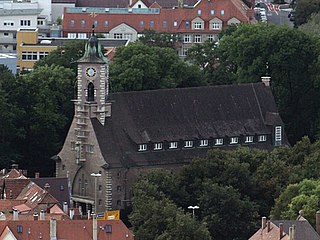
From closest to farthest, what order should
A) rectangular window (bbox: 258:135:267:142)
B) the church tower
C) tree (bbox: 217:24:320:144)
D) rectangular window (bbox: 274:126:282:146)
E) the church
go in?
1. the church
2. the church tower
3. rectangular window (bbox: 258:135:267:142)
4. rectangular window (bbox: 274:126:282:146)
5. tree (bbox: 217:24:320:144)

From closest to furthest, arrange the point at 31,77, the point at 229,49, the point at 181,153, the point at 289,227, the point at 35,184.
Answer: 1. the point at 289,227
2. the point at 35,184
3. the point at 181,153
4. the point at 31,77
5. the point at 229,49

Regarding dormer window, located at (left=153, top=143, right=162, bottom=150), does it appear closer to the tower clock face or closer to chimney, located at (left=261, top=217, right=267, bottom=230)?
the tower clock face

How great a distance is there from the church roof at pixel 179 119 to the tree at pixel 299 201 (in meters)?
12.9

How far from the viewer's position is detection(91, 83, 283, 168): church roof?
161 m

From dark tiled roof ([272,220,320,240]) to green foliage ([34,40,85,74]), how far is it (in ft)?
157

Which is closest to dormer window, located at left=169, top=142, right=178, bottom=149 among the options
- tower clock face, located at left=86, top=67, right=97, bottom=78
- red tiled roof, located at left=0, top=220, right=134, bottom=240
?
tower clock face, located at left=86, top=67, right=97, bottom=78

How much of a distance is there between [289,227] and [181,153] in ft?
89.7

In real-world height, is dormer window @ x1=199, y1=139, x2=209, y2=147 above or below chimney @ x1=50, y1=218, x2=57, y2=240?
above

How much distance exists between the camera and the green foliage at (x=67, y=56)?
18550cm

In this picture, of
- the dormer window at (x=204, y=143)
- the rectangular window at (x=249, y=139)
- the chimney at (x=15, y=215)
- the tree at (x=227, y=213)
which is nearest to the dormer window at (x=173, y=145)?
the dormer window at (x=204, y=143)

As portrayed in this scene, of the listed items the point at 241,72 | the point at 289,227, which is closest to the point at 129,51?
the point at 241,72

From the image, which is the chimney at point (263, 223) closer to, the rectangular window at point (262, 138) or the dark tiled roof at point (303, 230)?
the dark tiled roof at point (303, 230)

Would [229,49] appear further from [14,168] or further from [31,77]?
[14,168]

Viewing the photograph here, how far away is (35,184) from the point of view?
15350cm
